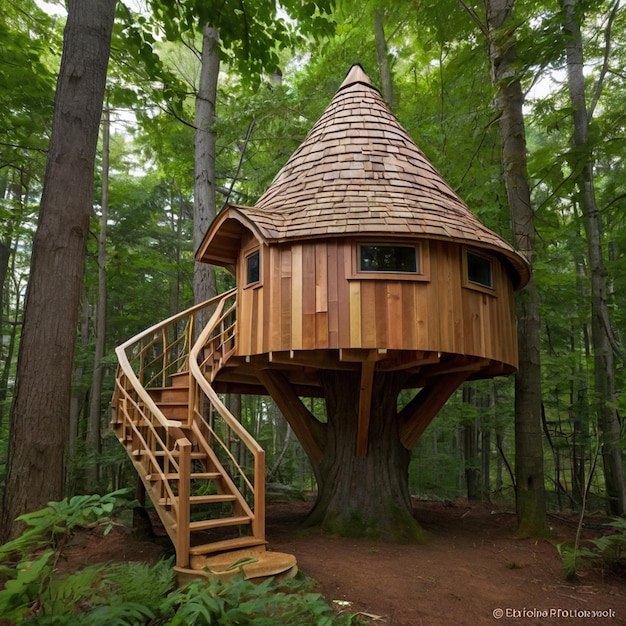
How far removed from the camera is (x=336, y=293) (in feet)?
18.7

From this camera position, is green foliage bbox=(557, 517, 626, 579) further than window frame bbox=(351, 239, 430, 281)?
No

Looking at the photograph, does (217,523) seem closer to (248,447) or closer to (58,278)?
(248,447)

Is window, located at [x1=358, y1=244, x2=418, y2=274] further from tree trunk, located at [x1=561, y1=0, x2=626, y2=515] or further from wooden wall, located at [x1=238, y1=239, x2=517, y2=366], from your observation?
tree trunk, located at [x1=561, y1=0, x2=626, y2=515]

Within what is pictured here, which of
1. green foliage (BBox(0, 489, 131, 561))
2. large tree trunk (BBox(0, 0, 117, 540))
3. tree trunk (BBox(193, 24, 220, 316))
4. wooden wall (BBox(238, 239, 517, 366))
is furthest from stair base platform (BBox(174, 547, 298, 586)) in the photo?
tree trunk (BBox(193, 24, 220, 316))

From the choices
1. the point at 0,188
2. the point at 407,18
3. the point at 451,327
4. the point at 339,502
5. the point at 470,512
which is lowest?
the point at 470,512

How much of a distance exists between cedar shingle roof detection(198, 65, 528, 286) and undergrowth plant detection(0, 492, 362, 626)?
3.65 m

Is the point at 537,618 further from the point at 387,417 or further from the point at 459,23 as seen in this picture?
the point at 459,23

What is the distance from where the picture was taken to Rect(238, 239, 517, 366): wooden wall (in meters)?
5.61

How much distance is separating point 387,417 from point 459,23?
279 inches

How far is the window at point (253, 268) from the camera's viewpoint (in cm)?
645

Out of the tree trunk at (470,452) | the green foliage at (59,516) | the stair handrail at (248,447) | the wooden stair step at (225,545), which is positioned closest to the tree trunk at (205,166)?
the stair handrail at (248,447)

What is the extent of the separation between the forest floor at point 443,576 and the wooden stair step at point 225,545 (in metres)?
0.62

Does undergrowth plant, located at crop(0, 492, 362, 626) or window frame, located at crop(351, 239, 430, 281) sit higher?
window frame, located at crop(351, 239, 430, 281)

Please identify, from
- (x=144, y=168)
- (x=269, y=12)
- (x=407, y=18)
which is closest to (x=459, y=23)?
(x=407, y=18)
